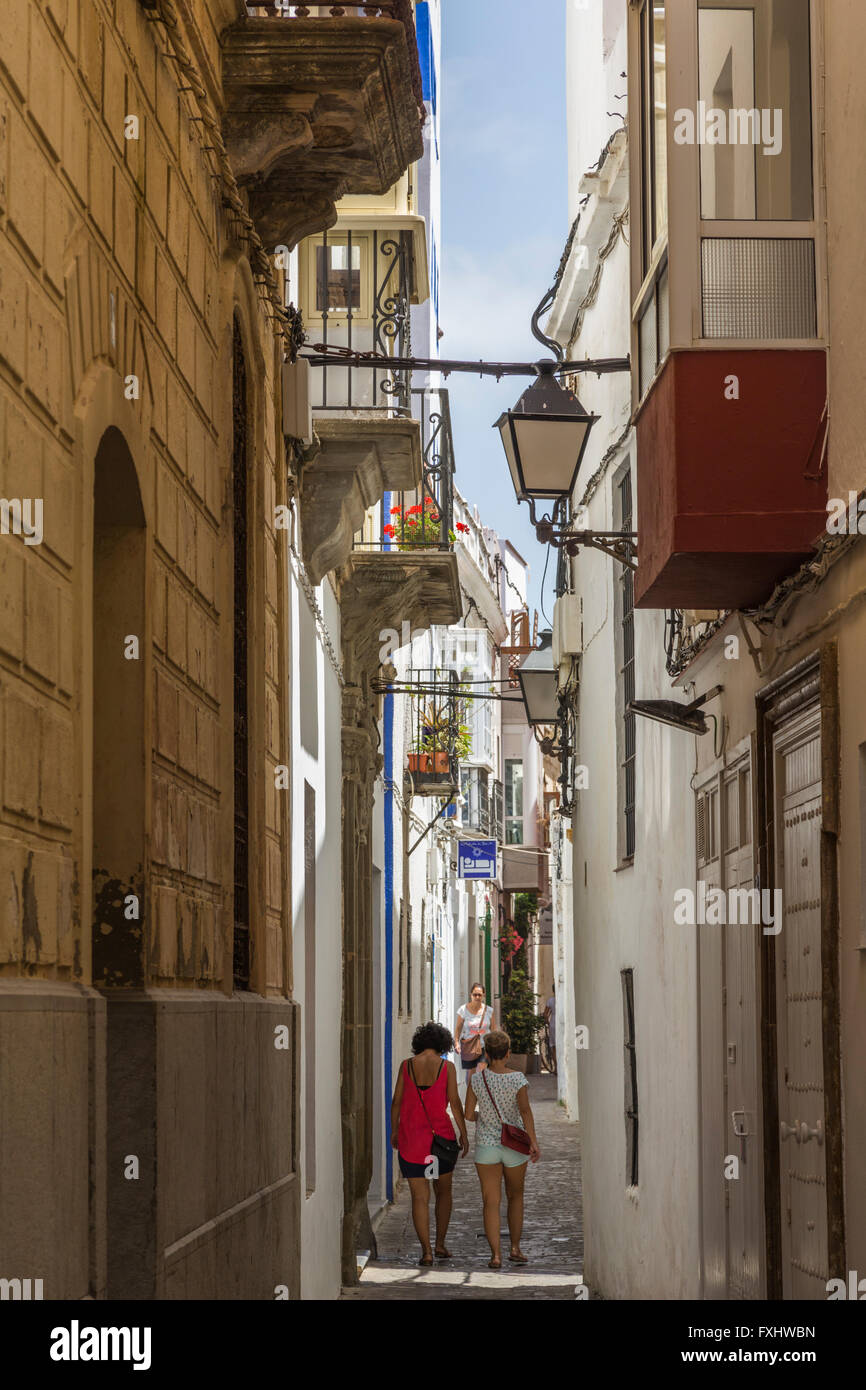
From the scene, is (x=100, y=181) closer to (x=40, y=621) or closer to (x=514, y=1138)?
(x=40, y=621)

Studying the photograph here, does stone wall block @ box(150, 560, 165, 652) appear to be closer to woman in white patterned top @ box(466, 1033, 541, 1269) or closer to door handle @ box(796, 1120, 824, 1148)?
door handle @ box(796, 1120, 824, 1148)

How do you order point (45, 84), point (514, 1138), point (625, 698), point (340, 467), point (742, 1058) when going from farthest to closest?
point (514, 1138)
point (625, 698)
point (340, 467)
point (742, 1058)
point (45, 84)

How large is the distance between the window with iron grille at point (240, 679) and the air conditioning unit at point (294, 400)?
3.62ft

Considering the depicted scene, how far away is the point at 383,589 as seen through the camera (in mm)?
13711

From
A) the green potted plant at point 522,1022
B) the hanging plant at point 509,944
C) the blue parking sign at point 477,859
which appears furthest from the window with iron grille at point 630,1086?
the hanging plant at point 509,944

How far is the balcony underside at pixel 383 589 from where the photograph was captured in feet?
44.4

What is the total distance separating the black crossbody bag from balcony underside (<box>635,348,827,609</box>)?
7.54 metres

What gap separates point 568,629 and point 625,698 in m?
2.11

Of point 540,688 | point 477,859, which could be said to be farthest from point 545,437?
point 477,859

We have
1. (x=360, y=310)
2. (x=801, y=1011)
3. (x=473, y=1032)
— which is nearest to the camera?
(x=801, y=1011)

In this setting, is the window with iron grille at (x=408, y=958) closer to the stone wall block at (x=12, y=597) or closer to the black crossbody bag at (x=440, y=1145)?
the black crossbody bag at (x=440, y=1145)

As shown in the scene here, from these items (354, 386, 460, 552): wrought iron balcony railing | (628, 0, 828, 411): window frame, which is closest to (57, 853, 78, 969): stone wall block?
(628, 0, 828, 411): window frame

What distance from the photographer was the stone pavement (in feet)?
40.3
